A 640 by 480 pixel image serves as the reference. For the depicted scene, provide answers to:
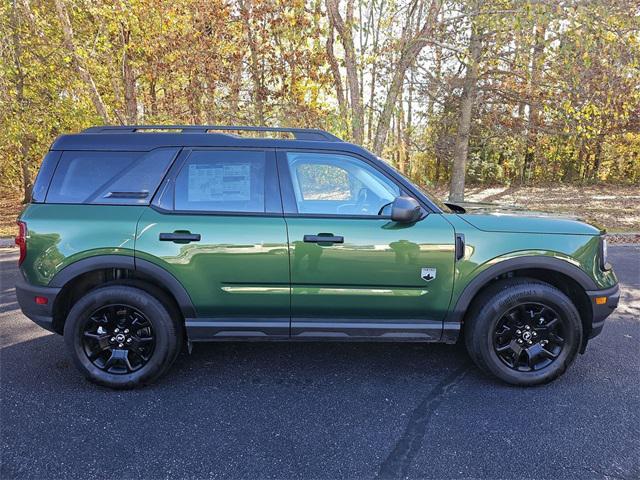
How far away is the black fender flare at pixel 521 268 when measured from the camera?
2.83m

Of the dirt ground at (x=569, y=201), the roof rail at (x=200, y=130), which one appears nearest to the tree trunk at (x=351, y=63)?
the dirt ground at (x=569, y=201)

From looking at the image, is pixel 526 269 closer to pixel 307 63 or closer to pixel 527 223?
pixel 527 223

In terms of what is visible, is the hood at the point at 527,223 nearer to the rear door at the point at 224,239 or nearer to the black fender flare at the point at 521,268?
the black fender flare at the point at 521,268

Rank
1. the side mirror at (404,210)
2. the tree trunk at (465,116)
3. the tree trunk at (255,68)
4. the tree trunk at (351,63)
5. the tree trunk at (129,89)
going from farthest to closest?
the tree trunk at (129,89) → the tree trunk at (465,116) → the tree trunk at (255,68) → the tree trunk at (351,63) → the side mirror at (404,210)

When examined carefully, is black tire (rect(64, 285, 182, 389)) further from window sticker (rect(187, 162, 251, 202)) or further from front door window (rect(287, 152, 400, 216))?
front door window (rect(287, 152, 400, 216))

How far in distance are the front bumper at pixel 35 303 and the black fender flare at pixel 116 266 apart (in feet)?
0.24

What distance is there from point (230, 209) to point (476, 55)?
7806 mm

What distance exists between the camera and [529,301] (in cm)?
286

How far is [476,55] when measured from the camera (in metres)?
8.38

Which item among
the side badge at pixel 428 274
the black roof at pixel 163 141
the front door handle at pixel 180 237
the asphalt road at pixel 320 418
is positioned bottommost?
the asphalt road at pixel 320 418

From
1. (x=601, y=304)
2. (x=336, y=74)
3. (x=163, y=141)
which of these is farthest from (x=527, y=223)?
(x=336, y=74)

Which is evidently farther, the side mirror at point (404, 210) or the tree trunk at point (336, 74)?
the tree trunk at point (336, 74)

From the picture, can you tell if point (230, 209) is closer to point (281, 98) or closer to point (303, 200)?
point (303, 200)

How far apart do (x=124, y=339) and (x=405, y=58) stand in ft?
23.0
